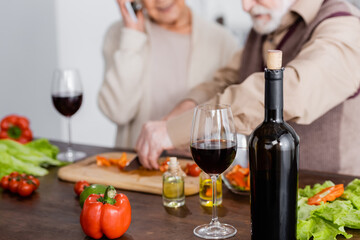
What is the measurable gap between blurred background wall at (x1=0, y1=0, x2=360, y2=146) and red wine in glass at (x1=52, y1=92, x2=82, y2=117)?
6.31 feet

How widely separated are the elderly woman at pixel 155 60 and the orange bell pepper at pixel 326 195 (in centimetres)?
166

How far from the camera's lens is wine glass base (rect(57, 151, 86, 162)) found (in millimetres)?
1972

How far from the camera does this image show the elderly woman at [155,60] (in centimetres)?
278

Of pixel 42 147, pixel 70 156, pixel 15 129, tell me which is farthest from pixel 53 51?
pixel 70 156

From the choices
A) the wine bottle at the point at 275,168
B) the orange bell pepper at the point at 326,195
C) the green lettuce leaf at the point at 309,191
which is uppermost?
the wine bottle at the point at 275,168

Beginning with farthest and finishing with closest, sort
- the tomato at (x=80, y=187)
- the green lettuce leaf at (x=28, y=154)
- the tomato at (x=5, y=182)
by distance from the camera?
the green lettuce leaf at (x=28, y=154) → the tomato at (x=5, y=182) → the tomato at (x=80, y=187)

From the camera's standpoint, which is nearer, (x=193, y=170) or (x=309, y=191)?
(x=309, y=191)

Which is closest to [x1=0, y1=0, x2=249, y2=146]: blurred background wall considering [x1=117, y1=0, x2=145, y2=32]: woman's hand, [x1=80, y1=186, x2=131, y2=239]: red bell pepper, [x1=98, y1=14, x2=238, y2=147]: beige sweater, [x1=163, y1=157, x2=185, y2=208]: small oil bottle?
[x1=98, y1=14, x2=238, y2=147]: beige sweater

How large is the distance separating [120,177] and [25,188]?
30cm

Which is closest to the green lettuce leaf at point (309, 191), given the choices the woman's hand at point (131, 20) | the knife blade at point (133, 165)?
the knife blade at point (133, 165)

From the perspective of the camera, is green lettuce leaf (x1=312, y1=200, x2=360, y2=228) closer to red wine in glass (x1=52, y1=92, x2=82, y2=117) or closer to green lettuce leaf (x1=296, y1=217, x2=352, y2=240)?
green lettuce leaf (x1=296, y1=217, x2=352, y2=240)

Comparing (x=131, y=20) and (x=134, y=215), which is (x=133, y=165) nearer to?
(x=134, y=215)

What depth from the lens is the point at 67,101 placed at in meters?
1.92

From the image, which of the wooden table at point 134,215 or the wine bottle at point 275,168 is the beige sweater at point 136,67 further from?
the wine bottle at point 275,168
